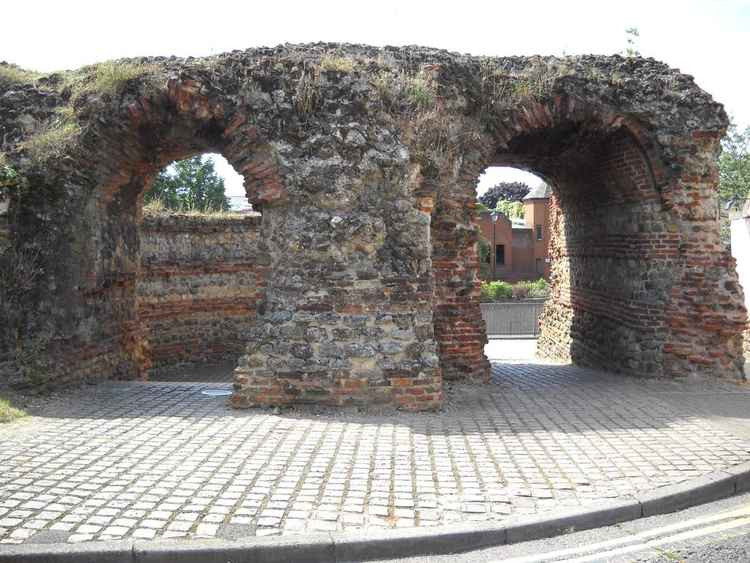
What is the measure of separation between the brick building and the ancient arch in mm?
40778

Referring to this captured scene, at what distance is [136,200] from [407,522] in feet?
25.1

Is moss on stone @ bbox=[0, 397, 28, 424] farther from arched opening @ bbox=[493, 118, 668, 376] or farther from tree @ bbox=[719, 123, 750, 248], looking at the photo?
tree @ bbox=[719, 123, 750, 248]

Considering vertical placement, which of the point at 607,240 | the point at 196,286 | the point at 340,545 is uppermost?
the point at 607,240

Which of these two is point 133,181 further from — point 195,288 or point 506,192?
point 506,192

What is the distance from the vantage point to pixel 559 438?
5949 mm

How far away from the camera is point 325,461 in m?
5.17

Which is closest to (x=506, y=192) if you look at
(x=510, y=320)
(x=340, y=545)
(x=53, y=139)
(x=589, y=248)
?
(x=510, y=320)

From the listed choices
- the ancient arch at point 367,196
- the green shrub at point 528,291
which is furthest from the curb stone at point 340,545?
the green shrub at point 528,291

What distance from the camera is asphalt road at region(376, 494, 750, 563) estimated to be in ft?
12.5

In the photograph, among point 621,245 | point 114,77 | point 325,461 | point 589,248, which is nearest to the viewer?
point 325,461

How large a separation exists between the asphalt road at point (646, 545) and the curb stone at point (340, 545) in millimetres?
62

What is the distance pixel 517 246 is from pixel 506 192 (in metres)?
24.9

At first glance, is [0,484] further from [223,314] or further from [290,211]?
[223,314]

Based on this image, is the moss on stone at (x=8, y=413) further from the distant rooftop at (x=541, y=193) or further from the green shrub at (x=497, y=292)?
the distant rooftop at (x=541, y=193)
